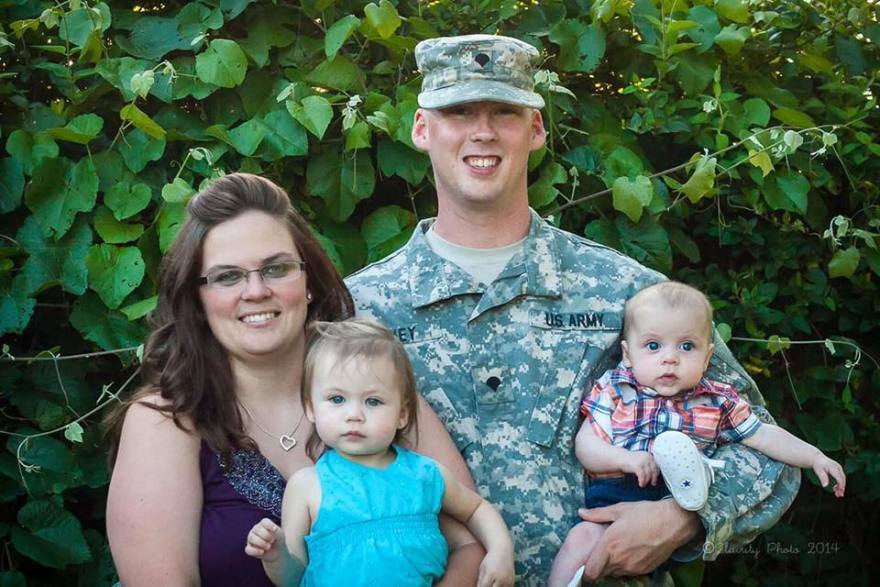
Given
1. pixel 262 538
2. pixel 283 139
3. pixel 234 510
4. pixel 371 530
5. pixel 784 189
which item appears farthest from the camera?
pixel 784 189

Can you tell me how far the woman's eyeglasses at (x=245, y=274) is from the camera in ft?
9.92

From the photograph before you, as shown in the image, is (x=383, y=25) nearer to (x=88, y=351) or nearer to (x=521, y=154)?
(x=521, y=154)

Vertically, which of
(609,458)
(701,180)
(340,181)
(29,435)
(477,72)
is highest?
(477,72)

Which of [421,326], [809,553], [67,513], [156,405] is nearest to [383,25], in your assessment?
[421,326]

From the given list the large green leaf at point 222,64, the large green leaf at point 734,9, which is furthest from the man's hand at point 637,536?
the large green leaf at point 734,9

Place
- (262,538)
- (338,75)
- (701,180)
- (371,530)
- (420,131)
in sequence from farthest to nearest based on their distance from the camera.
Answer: (701,180)
(338,75)
(420,131)
(371,530)
(262,538)

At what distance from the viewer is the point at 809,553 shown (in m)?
4.97

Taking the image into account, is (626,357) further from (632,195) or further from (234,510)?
(234,510)

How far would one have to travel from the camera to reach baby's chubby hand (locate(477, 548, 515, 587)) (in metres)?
2.89

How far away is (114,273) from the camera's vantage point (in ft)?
12.4

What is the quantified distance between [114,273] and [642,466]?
1680 mm

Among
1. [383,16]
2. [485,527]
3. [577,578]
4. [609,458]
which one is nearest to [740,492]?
[609,458]

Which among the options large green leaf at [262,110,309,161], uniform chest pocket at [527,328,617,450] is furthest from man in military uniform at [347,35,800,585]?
large green leaf at [262,110,309,161]

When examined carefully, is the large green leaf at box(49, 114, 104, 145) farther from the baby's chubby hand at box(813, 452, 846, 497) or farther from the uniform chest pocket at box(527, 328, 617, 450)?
the baby's chubby hand at box(813, 452, 846, 497)
